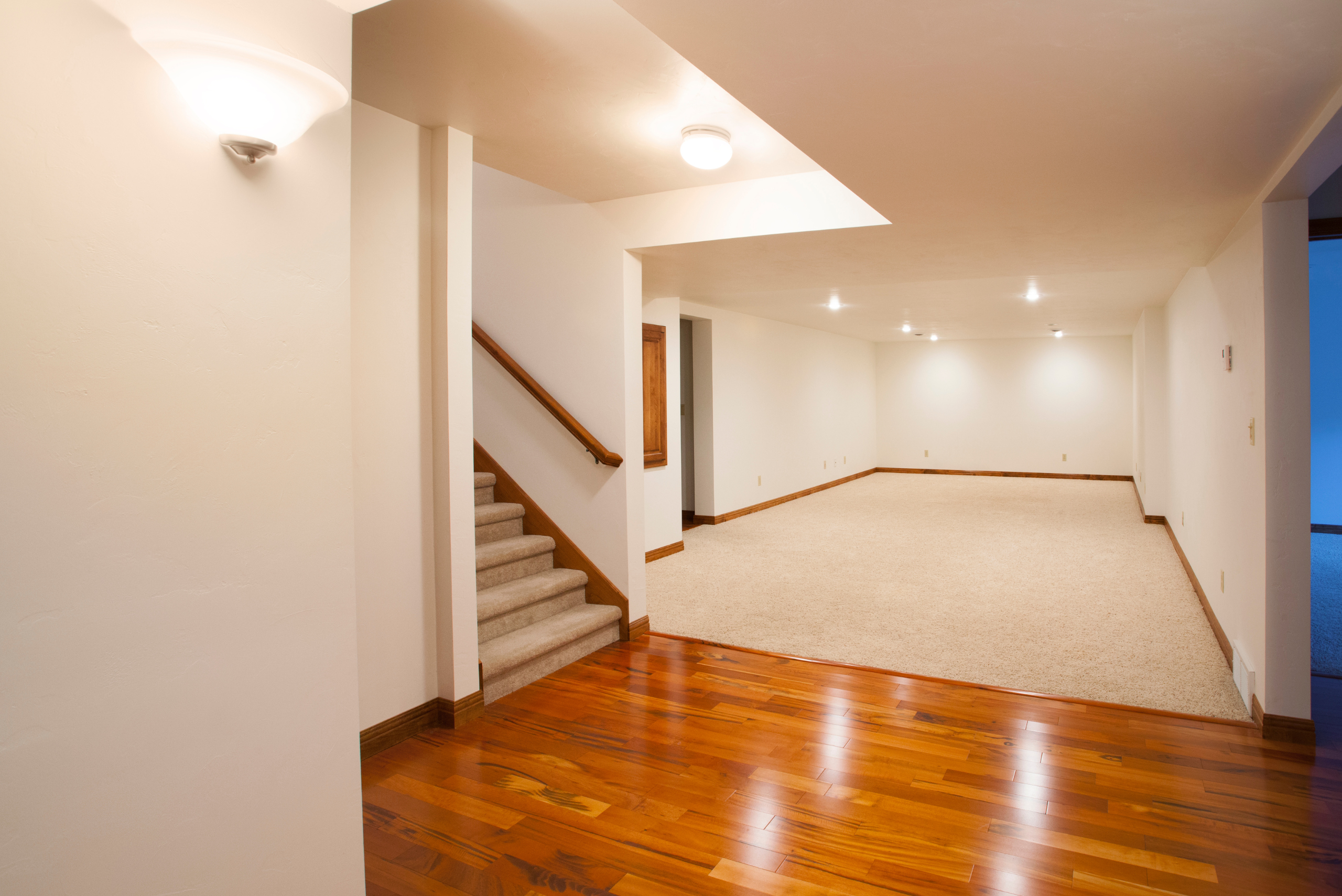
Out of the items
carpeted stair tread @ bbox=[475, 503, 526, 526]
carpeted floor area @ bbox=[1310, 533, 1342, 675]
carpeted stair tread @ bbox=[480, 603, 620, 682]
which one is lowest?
carpeted floor area @ bbox=[1310, 533, 1342, 675]

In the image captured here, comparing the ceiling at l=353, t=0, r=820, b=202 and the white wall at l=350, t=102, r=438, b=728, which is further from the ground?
the ceiling at l=353, t=0, r=820, b=202

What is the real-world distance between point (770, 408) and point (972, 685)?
5.64 metres

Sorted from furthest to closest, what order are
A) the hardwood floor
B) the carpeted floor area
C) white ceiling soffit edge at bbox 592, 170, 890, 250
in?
the carpeted floor area < white ceiling soffit edge at bbox 592, 170, 890, 250 < the hardwood floor

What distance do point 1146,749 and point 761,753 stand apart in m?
1.41

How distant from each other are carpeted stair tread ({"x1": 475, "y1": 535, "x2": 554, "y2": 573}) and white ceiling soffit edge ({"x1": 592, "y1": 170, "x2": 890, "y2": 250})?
1.66 metres

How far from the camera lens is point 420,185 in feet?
9.75

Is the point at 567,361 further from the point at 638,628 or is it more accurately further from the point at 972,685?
the point at 972,685

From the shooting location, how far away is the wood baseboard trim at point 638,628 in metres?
4.09

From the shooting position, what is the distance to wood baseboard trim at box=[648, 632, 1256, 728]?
302 cm

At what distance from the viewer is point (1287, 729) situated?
2.79 meters

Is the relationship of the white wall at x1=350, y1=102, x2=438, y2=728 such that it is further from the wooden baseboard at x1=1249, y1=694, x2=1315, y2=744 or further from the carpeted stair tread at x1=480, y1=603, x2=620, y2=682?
the wooden baseboard at x1=1249, y1=694, x2=1315, y2=744

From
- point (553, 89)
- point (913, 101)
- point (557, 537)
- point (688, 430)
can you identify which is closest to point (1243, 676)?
point (913, 101)

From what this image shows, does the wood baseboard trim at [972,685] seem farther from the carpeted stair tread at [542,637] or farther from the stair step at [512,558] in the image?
the stair step at [512,558]

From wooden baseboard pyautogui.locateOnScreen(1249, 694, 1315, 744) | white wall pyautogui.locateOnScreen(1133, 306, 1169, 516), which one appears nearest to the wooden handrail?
wooden baseboard pyautogui.locateOnScreen(1249, 694, 1315, 744)
